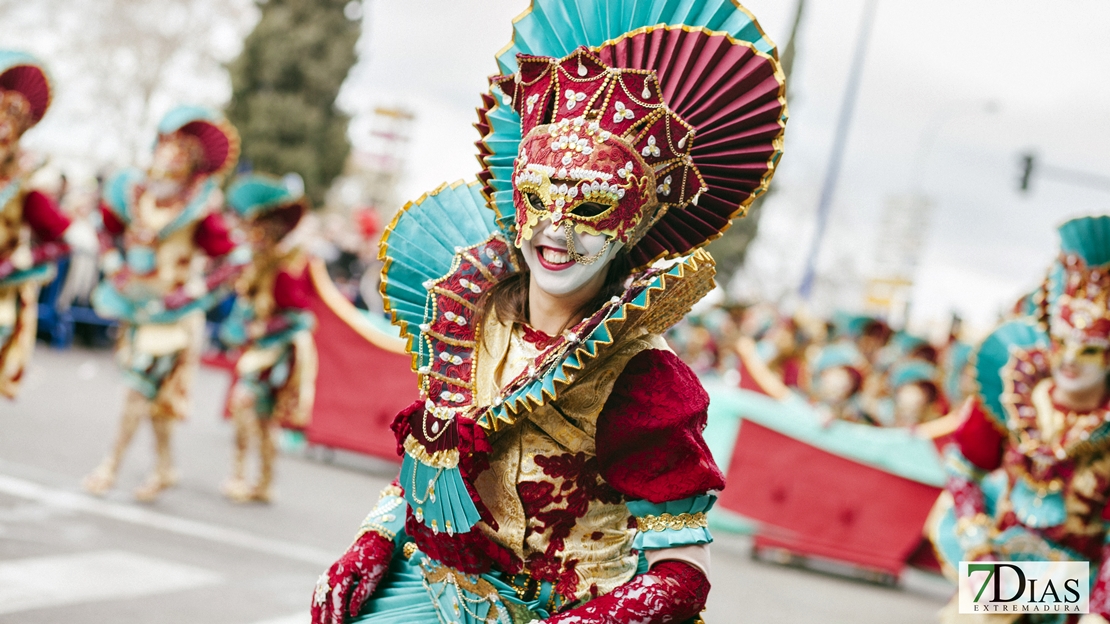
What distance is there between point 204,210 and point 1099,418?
5.46 meters

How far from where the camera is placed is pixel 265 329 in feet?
25.9

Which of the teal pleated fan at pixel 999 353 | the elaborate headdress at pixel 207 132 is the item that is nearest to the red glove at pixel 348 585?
the teal pleated fan at pixel 999 353

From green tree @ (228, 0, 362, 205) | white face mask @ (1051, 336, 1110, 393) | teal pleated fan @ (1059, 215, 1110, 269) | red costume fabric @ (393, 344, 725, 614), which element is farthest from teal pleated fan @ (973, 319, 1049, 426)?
green tree @ (228, 0, 362, 205)

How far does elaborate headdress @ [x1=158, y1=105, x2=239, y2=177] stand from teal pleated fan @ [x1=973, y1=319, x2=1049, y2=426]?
15.7ft

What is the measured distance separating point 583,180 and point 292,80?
933 inches

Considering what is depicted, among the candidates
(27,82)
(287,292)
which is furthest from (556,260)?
(287,292)

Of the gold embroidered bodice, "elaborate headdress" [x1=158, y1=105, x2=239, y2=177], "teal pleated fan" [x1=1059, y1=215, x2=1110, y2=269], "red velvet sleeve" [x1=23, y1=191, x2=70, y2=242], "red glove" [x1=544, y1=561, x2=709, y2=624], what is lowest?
"red glove" [x1=544, y1=561, x2=709, y2=624]

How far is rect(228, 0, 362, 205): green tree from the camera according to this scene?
78.9 feet

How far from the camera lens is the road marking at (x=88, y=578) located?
4691mm

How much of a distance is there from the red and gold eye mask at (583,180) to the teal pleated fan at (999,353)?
3359 mm

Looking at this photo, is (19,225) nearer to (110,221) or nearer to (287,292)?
(110,221)

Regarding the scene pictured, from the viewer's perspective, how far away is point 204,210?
7.19 metres

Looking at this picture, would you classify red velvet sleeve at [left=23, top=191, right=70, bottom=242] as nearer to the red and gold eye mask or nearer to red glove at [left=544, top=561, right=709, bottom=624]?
the red and gold eye mask

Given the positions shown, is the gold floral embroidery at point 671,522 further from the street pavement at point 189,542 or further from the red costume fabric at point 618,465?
the street pavement at point 189,542
